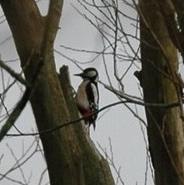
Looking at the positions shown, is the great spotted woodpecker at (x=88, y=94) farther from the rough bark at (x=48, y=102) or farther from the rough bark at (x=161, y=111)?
the rough bark at (x=48, y=102)

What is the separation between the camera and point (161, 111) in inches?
162

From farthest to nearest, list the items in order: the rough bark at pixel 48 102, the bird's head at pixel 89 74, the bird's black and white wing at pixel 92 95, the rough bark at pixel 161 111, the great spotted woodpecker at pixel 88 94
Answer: the bird's head at pixel 89 74, the bird's black and white wing at pixel 92 95, the great spotted woodpecker at pixel 88 94, the rough bark at pixel 161 111, the rough bark at pixel 48 102

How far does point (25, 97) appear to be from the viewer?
189 cm

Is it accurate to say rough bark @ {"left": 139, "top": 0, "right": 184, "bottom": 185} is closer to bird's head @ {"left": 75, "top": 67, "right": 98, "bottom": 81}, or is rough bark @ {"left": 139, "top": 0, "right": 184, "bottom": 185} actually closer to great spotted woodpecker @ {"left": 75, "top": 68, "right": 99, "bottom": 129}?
great spotted woodpecker @ {"left": 75, "top": 68, "right": 99, "bottom": 129}

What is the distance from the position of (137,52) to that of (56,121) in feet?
2.45

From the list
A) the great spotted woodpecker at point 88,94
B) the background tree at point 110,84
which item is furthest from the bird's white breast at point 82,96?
the background tree at point 110,84

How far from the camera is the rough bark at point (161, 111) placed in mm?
4055

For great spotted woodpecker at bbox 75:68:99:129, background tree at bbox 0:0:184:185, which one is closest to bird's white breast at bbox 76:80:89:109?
great spotted woodpecker at bbox 75:68:99:129

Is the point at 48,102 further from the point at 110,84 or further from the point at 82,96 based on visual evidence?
the point at 82,96

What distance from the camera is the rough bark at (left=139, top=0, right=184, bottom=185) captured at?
160 inches

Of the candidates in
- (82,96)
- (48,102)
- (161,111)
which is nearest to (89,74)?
(82,96)

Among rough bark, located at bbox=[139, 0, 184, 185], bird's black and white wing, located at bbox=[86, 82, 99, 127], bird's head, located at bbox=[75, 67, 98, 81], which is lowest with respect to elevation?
rough bark, located at bbox=[139, 0, 184, 185]

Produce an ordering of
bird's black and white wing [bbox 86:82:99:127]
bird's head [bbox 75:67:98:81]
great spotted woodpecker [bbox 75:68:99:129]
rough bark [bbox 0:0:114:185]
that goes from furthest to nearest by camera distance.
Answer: bird's head [bbox 75:67:98:81] < bird's black and white wing [bbox 86:82:99:127] < great spotted woodpecker [bbox 75:68:99:129] < rough bark [bbox 0:0:114:185]

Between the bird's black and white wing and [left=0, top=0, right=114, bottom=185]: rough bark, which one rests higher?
the bird's black and white wing
